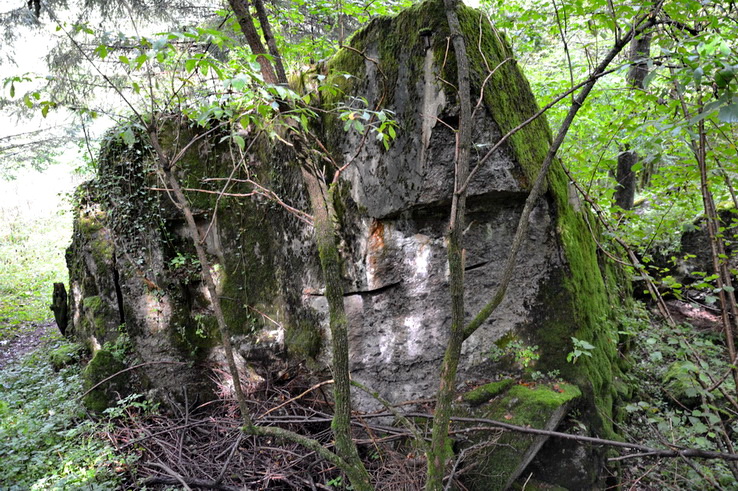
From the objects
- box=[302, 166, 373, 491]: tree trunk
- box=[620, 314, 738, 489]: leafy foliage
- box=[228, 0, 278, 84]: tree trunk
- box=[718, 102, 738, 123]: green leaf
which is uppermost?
box=[228, 0, 278, 84]: tree trunk

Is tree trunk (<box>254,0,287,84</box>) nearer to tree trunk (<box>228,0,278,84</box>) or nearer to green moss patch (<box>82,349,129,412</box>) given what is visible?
tree trunk (<box>228,0,278,84</box>)

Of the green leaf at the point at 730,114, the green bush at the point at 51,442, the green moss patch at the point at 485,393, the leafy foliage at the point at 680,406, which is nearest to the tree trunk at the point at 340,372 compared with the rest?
the green moss patch at the point at 485,393

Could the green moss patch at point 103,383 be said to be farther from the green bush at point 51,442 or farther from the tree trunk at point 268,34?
the tree trunk at point 268,34

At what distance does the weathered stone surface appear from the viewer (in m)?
3.36

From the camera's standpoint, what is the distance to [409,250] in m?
3.65

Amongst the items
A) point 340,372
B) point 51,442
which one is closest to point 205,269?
point 340,372

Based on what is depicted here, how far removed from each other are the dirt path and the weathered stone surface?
4.32 meters

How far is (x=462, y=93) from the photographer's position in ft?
8.09

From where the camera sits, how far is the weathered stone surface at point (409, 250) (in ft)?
11.0

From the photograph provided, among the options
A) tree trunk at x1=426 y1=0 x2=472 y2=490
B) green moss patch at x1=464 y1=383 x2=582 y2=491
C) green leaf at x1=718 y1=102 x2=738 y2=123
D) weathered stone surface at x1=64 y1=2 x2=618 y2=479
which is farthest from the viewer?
weathered stone surface at x1=64 y1=2 x2=618 y2=479

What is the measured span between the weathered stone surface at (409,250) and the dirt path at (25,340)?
4322 millimetres

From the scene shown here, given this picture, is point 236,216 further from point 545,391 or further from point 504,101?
point 545,391

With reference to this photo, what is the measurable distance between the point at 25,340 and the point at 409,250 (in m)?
8.54

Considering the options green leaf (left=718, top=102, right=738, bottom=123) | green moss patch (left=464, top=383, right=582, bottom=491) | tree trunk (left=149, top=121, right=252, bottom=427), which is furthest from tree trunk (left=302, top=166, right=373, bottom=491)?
green leaf (left=718, top=102, right=738, bottom=123)
